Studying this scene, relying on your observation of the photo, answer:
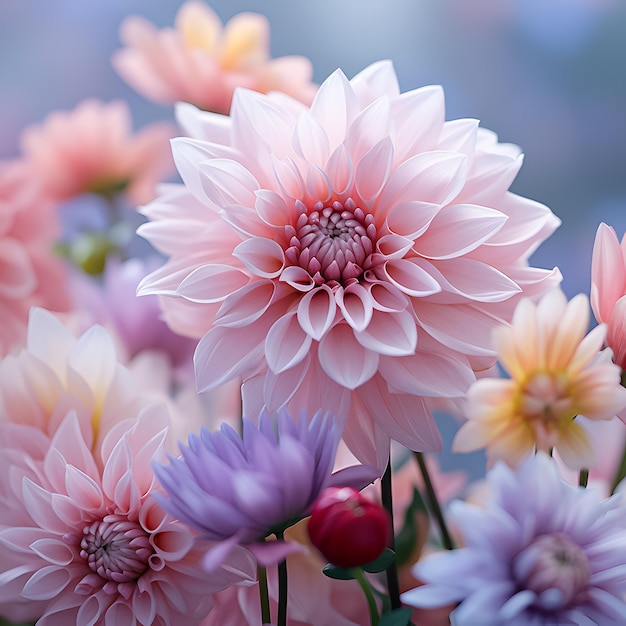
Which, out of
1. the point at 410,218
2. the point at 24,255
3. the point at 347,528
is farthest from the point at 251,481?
the point at 24,255

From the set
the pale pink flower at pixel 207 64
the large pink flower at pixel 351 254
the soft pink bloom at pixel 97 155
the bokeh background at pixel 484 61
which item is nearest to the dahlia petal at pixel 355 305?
the large pink flower at pixel 351 254

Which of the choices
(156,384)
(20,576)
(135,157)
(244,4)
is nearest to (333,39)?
(244,4)

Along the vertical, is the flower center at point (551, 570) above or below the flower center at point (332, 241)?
below

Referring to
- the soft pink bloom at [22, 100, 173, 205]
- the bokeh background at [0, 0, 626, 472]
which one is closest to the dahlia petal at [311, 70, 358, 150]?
the soft pink bloom at [22, 100, 173, 205]

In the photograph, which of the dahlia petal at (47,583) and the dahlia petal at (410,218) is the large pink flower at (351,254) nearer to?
the dahlia petal at (410,218)

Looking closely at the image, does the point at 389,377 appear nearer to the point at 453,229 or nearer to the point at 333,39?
the point at 453,229

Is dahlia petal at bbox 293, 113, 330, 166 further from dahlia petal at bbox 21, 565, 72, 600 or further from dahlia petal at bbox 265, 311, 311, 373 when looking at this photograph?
dahlia petal at bbox 21, 565, 72, 600
